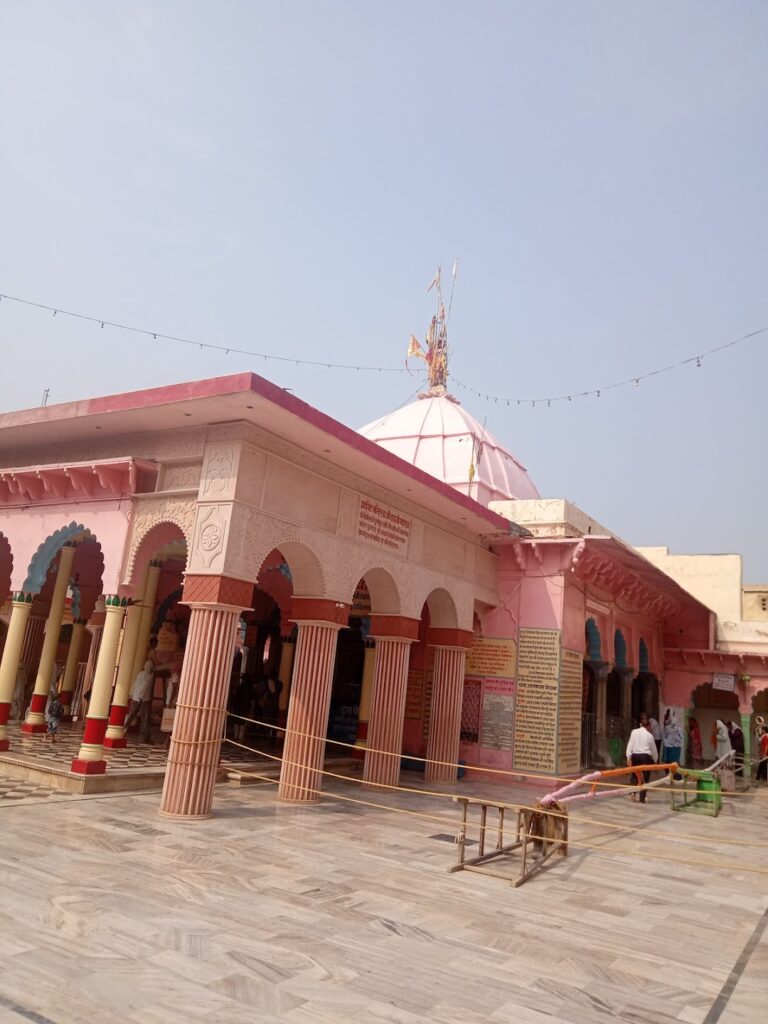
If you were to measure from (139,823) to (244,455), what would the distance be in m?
4.18

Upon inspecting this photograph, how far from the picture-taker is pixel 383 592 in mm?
11945

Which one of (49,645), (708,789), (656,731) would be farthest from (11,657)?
(656,731)

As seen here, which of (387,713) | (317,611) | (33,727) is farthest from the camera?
(33,727)

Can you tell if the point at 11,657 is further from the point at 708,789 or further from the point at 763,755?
the point at 763,755

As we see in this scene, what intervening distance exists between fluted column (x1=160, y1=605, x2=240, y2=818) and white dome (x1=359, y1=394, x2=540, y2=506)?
34.5 ft

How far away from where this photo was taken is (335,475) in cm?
1034

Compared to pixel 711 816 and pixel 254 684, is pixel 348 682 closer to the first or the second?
pixel 254 684

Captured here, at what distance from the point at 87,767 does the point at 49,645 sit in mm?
4066

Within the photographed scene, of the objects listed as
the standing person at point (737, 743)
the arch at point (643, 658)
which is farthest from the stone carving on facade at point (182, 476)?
the standing person at point (737, 743)

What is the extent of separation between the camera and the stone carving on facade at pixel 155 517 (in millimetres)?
9031

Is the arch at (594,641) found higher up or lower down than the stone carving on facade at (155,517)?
lower down

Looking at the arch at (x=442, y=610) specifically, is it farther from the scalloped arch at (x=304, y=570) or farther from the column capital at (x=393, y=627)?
the scalloped arch at (x=304, y=570)

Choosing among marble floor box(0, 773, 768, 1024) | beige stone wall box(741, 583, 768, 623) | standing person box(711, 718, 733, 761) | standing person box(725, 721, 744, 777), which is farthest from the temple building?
beige stone wall box(741, 583, 768, 623)

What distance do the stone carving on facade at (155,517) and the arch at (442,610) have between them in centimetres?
541
